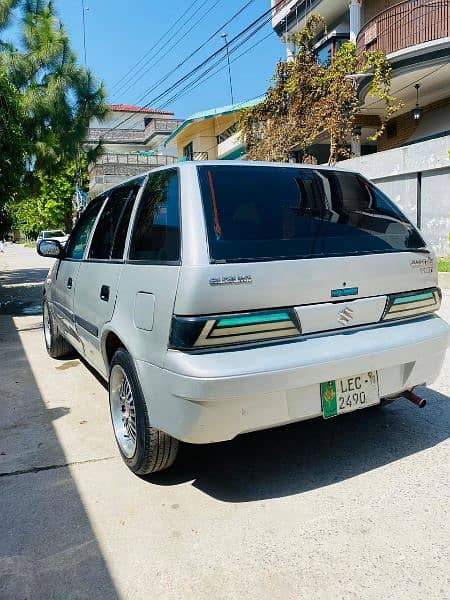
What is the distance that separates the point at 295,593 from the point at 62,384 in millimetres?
3430

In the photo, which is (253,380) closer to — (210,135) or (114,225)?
(114,225)

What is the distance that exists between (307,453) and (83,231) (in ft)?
8.83

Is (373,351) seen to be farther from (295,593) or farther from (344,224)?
(295,593)

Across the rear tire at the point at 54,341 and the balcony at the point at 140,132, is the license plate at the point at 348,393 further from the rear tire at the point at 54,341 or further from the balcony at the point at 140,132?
the balcony at the point at 140,132

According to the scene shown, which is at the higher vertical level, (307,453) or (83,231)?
(83,231)

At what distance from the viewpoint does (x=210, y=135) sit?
2808 centimetres

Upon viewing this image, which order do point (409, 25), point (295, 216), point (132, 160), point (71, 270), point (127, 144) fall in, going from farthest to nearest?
1. point (127, 144)
2. point (132, 160)
3. point (409, 25)
4. point (71, 270)
5. point (295, 216)

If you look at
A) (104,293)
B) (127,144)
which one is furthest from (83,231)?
(127,144)

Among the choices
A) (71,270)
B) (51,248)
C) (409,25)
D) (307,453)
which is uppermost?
(409,25)

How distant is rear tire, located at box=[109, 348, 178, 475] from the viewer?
279 cm

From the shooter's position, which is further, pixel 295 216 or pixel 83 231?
pixel 83 231

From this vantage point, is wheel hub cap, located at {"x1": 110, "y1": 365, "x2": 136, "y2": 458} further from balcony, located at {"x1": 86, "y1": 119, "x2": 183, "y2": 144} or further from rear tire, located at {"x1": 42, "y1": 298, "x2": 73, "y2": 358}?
balcony, located at {"x1": 86, "y1": 119, "x2": 183, "y2": 144}

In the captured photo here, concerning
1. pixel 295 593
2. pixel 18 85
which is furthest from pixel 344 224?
pixel 18 85

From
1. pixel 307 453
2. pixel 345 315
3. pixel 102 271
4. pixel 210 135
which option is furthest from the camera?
pixel 210 135
